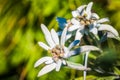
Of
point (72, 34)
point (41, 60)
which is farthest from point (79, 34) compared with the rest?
point (41, 60)

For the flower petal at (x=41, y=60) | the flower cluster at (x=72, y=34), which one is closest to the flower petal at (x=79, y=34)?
the flower cluster at (x=72, y=34)

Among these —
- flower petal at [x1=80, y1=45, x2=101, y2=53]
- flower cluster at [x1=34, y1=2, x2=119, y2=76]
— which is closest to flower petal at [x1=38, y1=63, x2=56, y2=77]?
flower cluster at [x1=34, y1=2, x2=119, y2=76]

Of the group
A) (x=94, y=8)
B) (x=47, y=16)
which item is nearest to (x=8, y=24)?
(x=47, y=16)

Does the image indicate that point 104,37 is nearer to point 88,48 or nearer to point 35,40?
point 88,48

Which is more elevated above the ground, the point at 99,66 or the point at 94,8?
the point at 94,8

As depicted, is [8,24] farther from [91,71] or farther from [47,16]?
[91,71]
